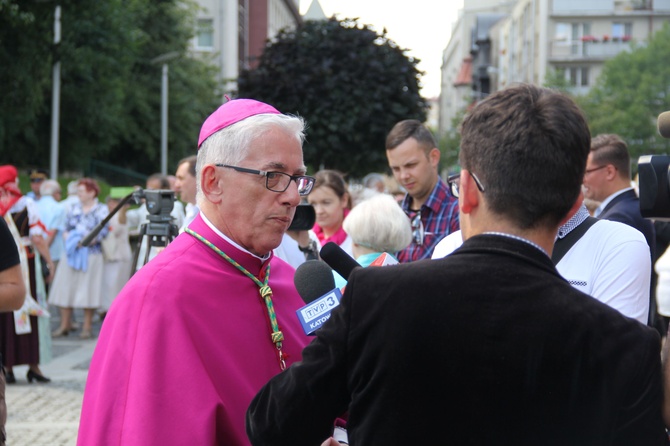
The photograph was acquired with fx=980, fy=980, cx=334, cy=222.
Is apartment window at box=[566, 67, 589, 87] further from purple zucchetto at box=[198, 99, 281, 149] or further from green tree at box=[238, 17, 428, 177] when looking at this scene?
purple zucchetto at box=[198, 99, 281, 149]

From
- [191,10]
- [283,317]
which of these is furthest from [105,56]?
[283,317]

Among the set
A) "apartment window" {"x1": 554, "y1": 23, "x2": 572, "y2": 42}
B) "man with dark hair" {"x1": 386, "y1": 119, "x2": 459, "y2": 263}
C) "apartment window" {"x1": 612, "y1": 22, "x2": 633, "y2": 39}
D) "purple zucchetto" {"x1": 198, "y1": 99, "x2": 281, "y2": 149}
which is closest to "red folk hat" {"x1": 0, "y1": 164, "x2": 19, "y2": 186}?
"man with dark hair" {"x1": 386, "y1": 119, "x2": 459, "y2": 263}

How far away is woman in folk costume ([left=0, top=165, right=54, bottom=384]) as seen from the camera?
8.36 m

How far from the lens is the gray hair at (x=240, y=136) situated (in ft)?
10.1

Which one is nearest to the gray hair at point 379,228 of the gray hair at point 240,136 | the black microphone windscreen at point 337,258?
the gray hair at point 240,136

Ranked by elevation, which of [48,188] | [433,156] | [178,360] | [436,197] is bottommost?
[178,360]

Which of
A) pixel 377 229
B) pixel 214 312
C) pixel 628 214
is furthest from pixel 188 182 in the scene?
pixel 214 312

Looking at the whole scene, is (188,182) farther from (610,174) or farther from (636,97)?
(636,97)

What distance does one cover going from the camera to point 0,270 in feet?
13.4

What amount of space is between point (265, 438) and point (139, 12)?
117ft

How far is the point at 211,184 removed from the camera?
3.11 meters

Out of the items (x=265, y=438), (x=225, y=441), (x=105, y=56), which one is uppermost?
(x=105, y=56)

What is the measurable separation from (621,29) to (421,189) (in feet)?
227

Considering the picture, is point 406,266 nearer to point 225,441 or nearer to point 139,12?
point 225,441
